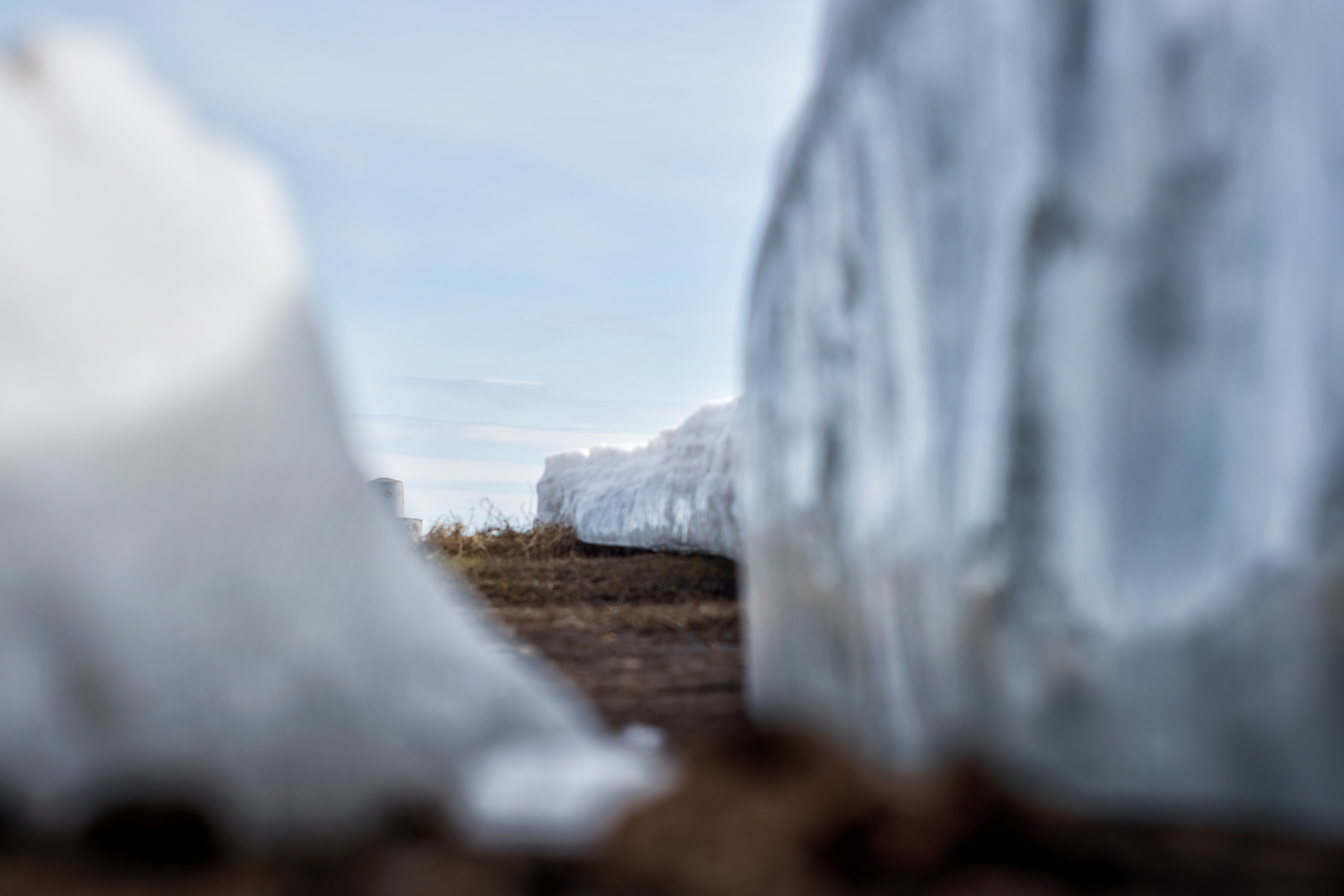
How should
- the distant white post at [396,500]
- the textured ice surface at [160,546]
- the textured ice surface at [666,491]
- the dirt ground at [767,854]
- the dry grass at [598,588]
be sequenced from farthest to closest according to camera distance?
the distant white post at [396,500] → the textured ice surface at [666,491] → the dry grass at [598,588] → the textured ice surface at [160,546] → the dirt ground at [767,854]

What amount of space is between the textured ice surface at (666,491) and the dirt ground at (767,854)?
9.77ft

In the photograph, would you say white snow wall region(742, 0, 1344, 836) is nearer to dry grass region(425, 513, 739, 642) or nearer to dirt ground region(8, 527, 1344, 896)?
dirt ground region(8, 527, 1344, 896)

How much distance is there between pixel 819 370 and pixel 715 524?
3029 mm

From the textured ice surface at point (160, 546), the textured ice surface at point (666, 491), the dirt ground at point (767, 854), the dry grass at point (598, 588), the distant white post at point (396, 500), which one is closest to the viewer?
the dirt ground at point (767, 854)

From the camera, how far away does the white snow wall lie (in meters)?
0.83

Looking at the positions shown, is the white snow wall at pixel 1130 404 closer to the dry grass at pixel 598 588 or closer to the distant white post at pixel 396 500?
the dry grass at pixel 598 588

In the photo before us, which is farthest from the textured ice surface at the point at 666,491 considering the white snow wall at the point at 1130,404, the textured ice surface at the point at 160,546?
the textured ice surface at the point at 160,546

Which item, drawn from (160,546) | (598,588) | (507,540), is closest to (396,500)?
(507,540)

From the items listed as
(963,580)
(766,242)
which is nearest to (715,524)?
(766,242)

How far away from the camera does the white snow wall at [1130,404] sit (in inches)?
32.9

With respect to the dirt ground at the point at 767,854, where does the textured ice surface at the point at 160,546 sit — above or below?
above

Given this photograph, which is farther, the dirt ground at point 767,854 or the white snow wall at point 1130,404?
the white snow wall at point 1130,404

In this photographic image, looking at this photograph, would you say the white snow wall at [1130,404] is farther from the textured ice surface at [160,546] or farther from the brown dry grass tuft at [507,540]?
the brown dry grass tuft at [507,540]

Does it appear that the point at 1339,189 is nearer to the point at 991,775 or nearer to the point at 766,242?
the point at 991,775
